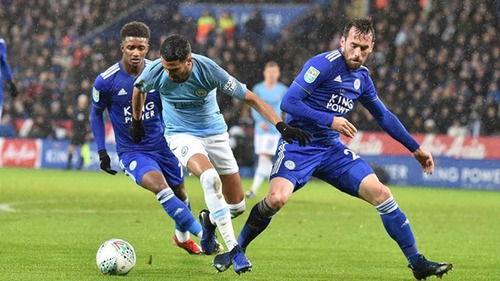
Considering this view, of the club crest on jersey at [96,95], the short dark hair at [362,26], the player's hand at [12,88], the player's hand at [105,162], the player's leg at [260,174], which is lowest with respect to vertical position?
the player's leg at [260,174]

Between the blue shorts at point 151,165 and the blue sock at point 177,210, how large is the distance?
34 centimetres

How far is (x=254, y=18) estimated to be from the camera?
Answer: 2559 centimetres

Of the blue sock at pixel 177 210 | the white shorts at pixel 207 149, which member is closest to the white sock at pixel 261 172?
the white shorts at pixel 207 149

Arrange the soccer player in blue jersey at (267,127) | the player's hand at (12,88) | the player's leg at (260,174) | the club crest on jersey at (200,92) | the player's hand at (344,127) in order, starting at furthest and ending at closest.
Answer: the soccer player in blue jersey at (267,127) → the player's leg at (260,174) → the player's hand at (12,88) → the club crest on jersey at (200,92) → the player's hand at (344,127)

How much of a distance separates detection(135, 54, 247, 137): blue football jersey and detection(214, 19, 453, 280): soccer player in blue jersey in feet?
1.87

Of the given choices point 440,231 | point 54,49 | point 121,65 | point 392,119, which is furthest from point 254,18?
point 392,119

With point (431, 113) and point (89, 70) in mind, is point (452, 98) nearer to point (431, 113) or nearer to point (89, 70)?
point (431, 113)

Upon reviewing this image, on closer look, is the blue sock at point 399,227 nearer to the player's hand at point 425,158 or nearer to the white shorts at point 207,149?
the player's hand at point 425,158

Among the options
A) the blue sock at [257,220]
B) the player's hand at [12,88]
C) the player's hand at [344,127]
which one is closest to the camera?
the player's hand at [344,127]

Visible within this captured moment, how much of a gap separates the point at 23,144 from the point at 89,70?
9.67ft

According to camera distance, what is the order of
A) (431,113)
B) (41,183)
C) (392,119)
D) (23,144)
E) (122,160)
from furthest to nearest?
(23,144)
(431,113)
(41,183)
(122,160)
(392,119)

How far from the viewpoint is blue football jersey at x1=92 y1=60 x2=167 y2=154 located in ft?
31.2

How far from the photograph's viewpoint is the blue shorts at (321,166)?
7.96 m

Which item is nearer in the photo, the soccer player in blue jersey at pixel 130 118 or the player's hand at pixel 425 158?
the player's hand at pixel 425 158
